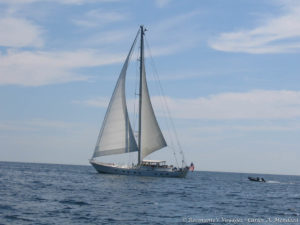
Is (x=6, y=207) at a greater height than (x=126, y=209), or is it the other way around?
(x=6, y=207)

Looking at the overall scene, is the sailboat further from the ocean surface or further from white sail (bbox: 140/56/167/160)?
the ocean surface

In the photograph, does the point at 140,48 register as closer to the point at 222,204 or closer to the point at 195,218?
the point at 222,204

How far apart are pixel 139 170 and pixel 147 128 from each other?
6561 millimetres

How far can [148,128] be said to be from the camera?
70.4 meters

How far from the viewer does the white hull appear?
2712 inches

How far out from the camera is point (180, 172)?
73312 mm

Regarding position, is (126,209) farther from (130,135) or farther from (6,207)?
(130,135)

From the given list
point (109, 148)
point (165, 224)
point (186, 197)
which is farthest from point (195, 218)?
point (109, 148)

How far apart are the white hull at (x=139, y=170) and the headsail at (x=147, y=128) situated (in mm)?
2549

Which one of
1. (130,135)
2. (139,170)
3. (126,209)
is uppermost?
(130,135)

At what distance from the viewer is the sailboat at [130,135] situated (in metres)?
68.1

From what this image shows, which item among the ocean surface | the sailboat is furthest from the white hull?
the ocean surface

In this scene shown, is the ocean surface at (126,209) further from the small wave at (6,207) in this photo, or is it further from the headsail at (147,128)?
the headsail at (147,128)

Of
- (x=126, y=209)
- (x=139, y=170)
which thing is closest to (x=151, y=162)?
(x=139, y=170)
